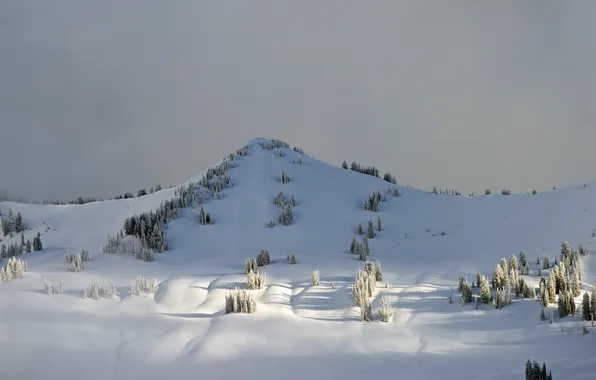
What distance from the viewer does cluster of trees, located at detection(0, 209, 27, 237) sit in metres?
20.1

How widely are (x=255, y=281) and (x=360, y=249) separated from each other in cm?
417

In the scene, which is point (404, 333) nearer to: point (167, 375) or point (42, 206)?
point (167, 375)

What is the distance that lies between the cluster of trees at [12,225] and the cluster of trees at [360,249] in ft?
47.6

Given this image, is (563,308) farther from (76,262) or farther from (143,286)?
(76,262)

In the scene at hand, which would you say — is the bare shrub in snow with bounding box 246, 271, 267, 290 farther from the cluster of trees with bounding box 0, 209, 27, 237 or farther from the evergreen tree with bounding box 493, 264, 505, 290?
the cluster of trees with bounding box 0, 209, 27, 237

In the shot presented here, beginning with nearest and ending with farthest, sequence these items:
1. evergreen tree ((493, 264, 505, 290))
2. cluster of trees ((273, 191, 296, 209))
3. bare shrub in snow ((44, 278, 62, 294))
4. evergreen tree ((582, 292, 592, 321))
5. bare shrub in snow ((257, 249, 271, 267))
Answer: evergreen tree ((582, 292, 592, 321)) < evergreen tree ((493, 264, 505, 290)) < bare shrub in snow ((44, 278, 62, 294)) < bare shrub in snow ((257, 249, 271, 267)) < cluster of trees ((273, 191, 296, 209))

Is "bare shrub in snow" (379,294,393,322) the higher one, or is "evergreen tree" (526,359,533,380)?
Result: "bare shrub in snow" (379,294,393,322)

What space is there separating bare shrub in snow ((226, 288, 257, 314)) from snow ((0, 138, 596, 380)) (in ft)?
0.59

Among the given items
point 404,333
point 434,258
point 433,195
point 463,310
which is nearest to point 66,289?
point 404,333

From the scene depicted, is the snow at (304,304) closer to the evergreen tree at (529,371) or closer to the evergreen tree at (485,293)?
the evergreen tree at (485,293)

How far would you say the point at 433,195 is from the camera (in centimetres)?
2102

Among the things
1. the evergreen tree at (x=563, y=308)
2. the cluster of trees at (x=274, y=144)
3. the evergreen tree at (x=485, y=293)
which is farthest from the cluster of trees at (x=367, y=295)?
the cluster of trees at (x=274, y=144)

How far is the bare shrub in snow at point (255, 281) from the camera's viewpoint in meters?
10.5

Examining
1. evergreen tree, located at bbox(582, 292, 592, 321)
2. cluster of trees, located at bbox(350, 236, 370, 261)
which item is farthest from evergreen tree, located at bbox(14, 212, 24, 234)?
evergreen tree, located at bbox(582, 292, 592, 321)
